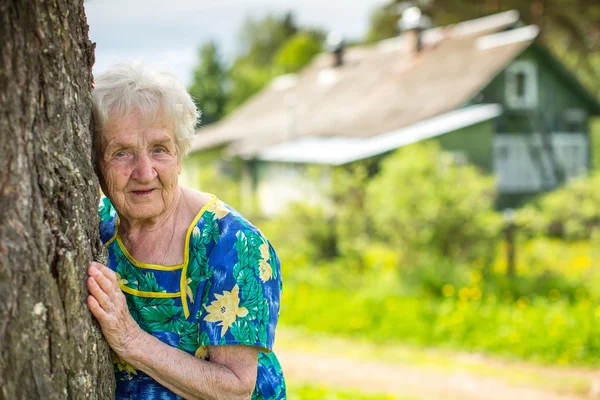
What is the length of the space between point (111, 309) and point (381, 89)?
2632 cm

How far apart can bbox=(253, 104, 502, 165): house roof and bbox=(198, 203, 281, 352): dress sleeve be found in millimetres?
16623

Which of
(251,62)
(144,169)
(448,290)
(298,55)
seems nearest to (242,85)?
(298,55)

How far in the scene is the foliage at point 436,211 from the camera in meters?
12.0

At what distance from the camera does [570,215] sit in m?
13.2

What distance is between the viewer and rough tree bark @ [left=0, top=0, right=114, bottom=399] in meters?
1.98

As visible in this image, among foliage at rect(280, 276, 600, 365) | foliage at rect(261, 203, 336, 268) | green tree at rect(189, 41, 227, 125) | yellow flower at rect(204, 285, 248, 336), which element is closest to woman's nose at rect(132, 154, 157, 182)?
yellow flower at rect(204, 285, 248, 336)

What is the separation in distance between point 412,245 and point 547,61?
586 inches

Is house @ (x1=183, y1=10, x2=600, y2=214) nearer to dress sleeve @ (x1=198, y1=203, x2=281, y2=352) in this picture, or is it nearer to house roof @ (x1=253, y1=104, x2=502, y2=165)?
house roof @ (x1=253, y1=104, x2=502, y2=165)

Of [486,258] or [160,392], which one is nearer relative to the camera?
[160,392]

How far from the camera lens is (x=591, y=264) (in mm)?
11641

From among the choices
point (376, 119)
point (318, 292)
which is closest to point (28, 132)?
point (318, 292)

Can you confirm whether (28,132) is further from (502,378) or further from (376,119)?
(376,119)

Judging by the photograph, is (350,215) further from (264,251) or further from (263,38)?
(263,38)

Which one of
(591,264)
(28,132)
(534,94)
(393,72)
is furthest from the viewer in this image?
(393,72)
